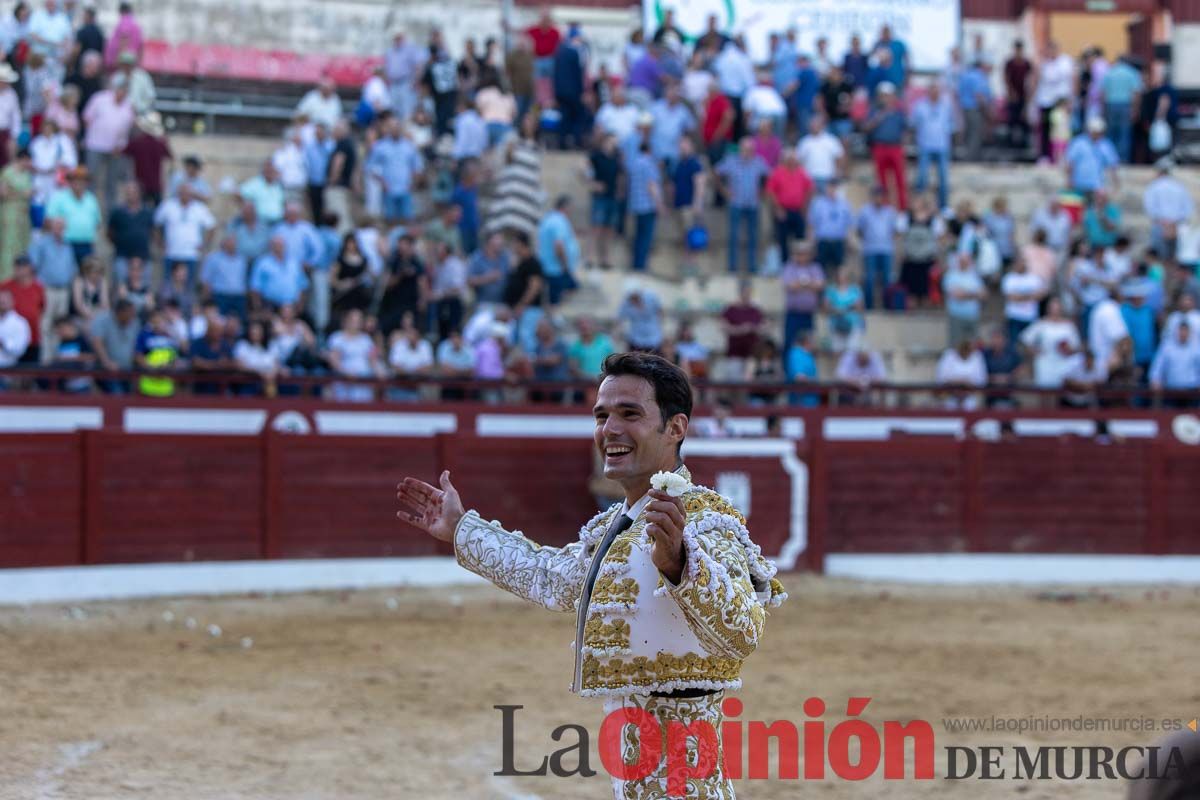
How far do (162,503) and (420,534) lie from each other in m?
1.77

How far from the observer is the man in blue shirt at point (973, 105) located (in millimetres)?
16875

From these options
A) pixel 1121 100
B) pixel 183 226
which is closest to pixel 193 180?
pixel 183 226

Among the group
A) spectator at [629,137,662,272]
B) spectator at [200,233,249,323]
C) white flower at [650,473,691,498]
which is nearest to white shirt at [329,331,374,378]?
spectator at [200,233,249,323]

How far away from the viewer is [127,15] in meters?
13.7

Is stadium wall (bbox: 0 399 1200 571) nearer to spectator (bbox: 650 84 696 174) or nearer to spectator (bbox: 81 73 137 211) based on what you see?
spectator (bbox: 81 73 137 211)

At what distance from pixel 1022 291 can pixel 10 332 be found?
24.8 ft

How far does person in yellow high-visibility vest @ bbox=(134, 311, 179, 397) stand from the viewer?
1077cm

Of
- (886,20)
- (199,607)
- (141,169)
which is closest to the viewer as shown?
(199,607)

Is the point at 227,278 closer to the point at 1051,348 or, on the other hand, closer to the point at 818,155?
the point at 818,155

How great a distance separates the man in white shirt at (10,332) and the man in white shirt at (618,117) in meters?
5.41

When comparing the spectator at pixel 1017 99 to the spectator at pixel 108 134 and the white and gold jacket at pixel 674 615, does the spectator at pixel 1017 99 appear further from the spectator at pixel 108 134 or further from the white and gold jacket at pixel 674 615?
the white and gold jacket at pixel 674 615

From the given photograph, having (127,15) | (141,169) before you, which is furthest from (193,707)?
(127,15)

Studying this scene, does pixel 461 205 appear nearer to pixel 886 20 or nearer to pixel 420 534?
pixel 420 534

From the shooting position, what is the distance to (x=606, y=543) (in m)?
3.27
